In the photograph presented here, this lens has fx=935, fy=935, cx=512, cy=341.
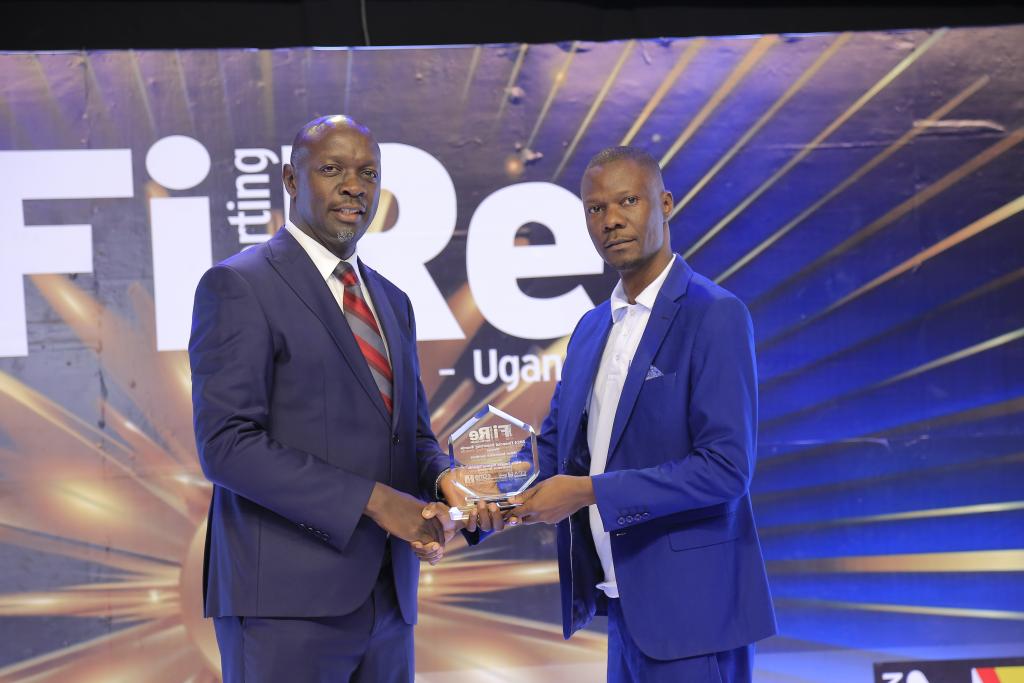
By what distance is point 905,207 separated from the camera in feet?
14.1

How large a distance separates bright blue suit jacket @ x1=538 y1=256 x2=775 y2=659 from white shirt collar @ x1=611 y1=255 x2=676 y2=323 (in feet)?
0.15

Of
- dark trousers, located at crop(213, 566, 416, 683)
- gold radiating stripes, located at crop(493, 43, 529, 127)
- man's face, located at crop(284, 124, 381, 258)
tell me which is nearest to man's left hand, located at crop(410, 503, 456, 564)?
dark trousers, located at crop(213, 566, 416, 683)

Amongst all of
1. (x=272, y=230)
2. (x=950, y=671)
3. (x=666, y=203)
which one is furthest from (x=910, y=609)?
(x=272, y=230)

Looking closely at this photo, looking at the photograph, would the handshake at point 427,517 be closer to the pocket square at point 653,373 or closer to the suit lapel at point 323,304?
the suit lapel at point 323,304

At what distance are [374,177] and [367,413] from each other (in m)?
0.70

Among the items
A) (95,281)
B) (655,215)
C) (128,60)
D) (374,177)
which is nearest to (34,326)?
(95,281)

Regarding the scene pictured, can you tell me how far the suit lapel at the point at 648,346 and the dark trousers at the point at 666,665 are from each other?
19.5 inches

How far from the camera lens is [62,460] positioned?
398 cm

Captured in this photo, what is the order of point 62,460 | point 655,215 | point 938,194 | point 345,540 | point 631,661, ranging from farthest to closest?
1. point 938,194
2. point 62,460
3. point 655,215
4. point 631,661
5. point 345,540

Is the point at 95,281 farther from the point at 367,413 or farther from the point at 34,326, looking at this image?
the point at 367,413

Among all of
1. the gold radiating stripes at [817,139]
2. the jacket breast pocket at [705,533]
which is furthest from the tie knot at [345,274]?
the gold radiating stripes at [817,139]

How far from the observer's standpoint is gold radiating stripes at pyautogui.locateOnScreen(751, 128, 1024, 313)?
4.25 meters

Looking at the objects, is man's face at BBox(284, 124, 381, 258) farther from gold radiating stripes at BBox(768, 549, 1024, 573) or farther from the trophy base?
gold radiating stripes at BBox(768, 549, 1024, 573)

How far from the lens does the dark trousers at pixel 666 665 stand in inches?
95.0
